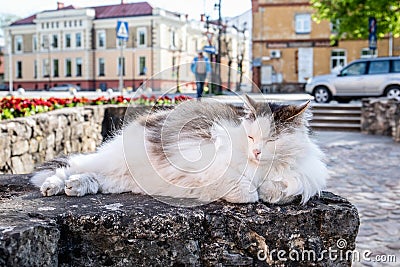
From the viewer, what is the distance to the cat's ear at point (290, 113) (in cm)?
205

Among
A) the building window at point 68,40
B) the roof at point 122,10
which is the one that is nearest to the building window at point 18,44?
the roof at point 122,10

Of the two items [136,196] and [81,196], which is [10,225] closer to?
[81,196]

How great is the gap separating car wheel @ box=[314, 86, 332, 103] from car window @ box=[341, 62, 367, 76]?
852 millimetres

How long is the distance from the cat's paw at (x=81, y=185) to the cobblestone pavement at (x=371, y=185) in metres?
1.14

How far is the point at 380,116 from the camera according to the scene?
12.7m

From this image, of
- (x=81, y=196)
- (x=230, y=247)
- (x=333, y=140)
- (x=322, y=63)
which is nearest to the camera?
(x=230, y=247)

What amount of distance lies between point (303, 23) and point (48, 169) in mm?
31744

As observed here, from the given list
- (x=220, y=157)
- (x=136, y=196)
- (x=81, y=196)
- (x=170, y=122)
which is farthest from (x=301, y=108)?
→ (x=81, y=196)

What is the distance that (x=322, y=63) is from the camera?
32062 millimetres

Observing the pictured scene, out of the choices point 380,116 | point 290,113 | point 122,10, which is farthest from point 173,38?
point 290,113

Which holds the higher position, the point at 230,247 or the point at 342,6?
the point at 342,6

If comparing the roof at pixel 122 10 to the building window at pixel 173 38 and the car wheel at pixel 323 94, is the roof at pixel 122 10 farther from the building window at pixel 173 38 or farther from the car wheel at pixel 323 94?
the car wheel at pixel 323 94

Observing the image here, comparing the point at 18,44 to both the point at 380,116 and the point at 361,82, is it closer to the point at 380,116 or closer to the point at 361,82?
the point at 361,82

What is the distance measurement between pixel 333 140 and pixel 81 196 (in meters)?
9.68
